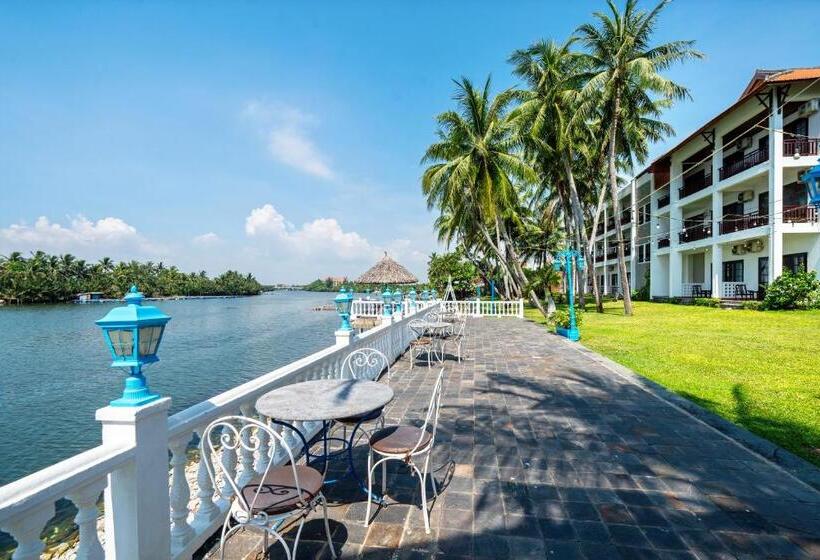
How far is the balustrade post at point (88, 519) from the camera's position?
1.71 metres

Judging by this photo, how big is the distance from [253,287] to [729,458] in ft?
408

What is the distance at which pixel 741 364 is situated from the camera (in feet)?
24.6

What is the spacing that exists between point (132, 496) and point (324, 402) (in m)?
1.21

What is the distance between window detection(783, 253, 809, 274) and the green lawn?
432 cm

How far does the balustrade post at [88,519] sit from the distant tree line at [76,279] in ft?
220

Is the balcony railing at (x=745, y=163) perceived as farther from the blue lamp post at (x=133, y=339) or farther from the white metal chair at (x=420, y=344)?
the blue lamp post at (x=133, y=339)

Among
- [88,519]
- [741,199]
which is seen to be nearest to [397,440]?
[88,519]

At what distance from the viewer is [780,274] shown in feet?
56.3

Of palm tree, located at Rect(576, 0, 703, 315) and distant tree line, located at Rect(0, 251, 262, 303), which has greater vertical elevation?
palm tree, located at Rect(576, 0, 703, 315)

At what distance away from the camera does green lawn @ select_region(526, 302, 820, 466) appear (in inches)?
182

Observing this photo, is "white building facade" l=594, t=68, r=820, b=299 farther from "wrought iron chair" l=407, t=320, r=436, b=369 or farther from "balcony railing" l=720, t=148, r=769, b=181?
"wrought iron chair" l=407, t=320, r=436, b=369

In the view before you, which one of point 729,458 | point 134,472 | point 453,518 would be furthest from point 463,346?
point 134,472

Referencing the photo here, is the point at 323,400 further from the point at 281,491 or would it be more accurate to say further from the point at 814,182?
the point at 814,182

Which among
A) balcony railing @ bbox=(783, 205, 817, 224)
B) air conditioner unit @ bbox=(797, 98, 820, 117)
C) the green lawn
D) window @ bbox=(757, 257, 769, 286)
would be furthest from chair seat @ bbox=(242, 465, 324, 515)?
window @ bbox=(757, 257, 769, 286)
